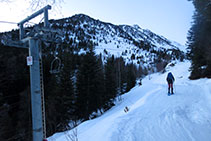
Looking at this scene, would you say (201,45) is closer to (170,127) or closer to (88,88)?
(170,127)

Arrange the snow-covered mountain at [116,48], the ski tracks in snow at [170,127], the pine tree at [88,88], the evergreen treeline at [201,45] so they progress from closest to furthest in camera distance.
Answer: the ski tracks in snow at [170,127]
the evergreen treeline at [201,45]
the pine tree at [88,88]
the snow-covered mountain at [116,48]

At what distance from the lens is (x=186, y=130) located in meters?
4.36

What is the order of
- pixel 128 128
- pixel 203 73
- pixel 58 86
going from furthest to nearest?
pixel 58 86, pixel 203 73, pixel 128 128

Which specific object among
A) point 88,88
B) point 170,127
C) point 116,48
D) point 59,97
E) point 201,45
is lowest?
point 59,97

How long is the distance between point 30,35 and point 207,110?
755 centimetres

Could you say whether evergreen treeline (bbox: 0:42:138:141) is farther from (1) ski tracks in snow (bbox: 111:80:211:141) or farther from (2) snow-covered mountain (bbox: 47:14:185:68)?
(2) snow-covered mountain (bbox: 47:14:185:68)

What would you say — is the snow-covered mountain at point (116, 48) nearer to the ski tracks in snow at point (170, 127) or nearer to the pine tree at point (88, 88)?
the pine tree at point (88, 88)

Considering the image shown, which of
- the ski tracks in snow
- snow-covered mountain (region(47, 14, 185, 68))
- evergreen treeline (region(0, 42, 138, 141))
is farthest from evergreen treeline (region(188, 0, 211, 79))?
snow-covered mountain (region(47, 14, 185, 68))

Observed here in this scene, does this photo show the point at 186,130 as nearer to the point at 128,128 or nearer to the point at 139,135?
the point at 139,135

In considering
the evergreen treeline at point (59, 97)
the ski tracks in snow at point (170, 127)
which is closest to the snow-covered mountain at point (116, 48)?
the evergreen treeline at point (59, 97)

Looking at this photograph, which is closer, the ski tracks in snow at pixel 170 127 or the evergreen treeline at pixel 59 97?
the ski tracks in snow at pixel 170 127

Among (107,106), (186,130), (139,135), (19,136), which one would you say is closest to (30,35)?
(139,135)

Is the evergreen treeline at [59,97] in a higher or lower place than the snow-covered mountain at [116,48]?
lower

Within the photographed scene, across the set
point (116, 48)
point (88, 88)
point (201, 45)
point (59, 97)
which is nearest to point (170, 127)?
point (201, 45)
